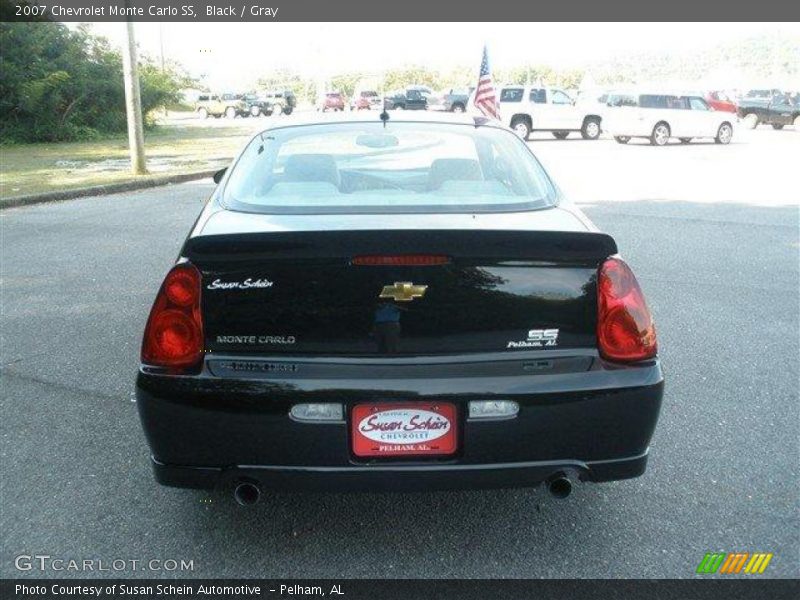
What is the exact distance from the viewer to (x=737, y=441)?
3811 mm

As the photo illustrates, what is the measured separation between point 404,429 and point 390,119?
6.66ft

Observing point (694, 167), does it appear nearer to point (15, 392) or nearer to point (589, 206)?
point (589, 206)

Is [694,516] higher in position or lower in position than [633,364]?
lower

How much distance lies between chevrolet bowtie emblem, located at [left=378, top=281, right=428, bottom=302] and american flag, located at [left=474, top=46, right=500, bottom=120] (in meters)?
13.9

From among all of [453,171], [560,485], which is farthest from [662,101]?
[560,485]

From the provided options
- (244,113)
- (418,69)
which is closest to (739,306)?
(244,113)

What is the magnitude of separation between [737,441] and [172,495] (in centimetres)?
267

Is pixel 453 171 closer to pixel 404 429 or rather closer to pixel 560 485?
pixel 404 429

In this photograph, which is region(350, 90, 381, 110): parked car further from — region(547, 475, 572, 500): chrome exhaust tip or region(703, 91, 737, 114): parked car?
region(547, 475, 572, 500): chrome exhaust tip

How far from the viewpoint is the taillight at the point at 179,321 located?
8.60 feet

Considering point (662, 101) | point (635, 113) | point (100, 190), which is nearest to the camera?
point (100, 190)

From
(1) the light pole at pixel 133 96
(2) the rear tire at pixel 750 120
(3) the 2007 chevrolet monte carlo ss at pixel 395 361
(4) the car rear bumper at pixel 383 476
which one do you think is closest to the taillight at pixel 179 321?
(3) the 2007 chevrolet monte carlo ss at pixel 395 361

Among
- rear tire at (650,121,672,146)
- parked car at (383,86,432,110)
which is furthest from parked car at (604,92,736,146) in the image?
parked car at (383,86,432,110)

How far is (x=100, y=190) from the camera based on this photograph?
13.5 meters
